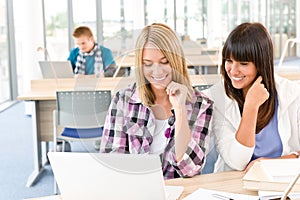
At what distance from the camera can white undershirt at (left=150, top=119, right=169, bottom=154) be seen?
139cm

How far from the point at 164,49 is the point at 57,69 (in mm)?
3480

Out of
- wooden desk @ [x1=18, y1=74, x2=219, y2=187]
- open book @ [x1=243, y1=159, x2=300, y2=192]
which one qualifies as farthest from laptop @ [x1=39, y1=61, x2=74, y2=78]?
open book @ [x1=243, y1=159, x2=300, y2=192]

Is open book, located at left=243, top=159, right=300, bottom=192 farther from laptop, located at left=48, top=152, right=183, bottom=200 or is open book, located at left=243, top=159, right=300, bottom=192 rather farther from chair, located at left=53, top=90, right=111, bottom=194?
chair, located at left=53, top=90, right=111, bottom=194

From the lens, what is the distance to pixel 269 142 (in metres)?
1.67

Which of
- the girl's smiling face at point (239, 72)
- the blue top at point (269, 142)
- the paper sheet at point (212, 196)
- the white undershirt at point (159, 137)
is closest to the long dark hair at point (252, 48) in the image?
the girl's smiling face at point (239, 72)

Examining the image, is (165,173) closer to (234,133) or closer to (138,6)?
(234,133)

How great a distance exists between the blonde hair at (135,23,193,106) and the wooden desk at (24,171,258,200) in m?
0.38

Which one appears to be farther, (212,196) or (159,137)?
(159,137)

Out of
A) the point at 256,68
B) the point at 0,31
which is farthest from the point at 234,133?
the point at 0,31

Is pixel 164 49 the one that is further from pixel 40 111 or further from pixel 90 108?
pixel 40 111

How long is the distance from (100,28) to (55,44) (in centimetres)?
95

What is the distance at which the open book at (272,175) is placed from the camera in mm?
1296

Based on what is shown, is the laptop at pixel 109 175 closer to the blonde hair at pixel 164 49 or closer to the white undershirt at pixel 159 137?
the blonde hair at pixel 164 49

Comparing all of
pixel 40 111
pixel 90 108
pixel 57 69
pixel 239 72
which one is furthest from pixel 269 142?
pixel 57 69
